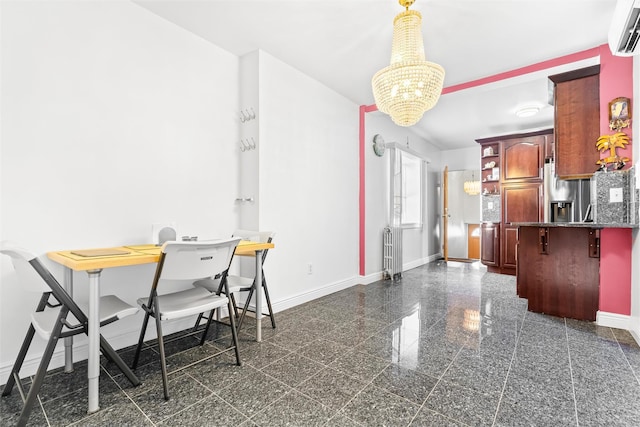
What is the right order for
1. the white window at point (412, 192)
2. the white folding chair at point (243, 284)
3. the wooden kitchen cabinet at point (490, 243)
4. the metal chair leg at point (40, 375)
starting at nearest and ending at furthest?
the metal chair leg at point (40, 375) < the white folding chair at point (243, 284) < the wooden kitchen cabinet at point (490, 243) < the white window at point (412, 192)

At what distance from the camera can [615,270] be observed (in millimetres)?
2848

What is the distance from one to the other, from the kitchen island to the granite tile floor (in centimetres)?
24

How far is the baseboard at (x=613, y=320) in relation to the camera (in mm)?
2775

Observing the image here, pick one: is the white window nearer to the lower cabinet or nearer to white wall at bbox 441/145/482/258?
white wall at bbox 441/145/482/258

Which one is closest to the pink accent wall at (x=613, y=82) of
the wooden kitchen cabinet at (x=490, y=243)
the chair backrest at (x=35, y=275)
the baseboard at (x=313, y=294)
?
the wooden kitchen cabinet at (x=490, y=243)

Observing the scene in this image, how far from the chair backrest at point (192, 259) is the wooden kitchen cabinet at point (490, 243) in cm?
538

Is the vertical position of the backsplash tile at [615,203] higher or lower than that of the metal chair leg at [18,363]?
higher

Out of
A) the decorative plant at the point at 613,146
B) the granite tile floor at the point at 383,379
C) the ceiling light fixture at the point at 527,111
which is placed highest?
the ceiling light fixture at the point at 527,111

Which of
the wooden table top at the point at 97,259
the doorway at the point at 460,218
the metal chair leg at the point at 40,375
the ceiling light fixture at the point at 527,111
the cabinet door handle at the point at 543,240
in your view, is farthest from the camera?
the doorway at the point at 460,218

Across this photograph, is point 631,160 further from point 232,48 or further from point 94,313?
point 94,313

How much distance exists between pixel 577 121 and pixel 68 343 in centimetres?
484

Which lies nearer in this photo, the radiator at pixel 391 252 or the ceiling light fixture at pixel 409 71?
the ceiling light fixture at pixel 409 71

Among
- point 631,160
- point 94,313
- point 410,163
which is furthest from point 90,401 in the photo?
point 410,163

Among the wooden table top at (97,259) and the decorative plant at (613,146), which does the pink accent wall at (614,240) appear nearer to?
the decorative plant at (613,146)
